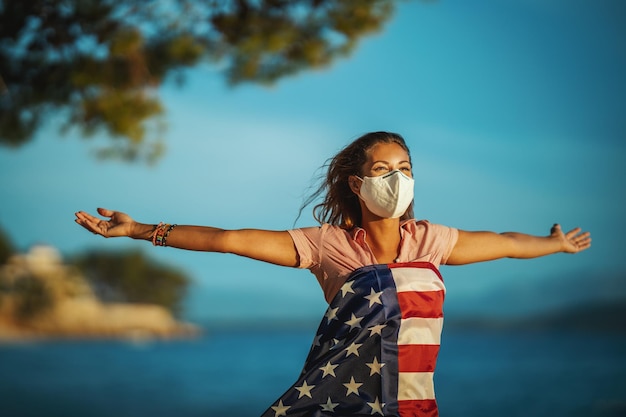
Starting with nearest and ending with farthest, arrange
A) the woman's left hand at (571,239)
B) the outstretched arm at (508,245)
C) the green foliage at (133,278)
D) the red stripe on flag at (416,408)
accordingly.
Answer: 1. the red stripe on flag at (416,408)
2. the outstretched arm at (508,245)
3. the woman's left hand at (571,239)
4. the green foliage at (133,278)

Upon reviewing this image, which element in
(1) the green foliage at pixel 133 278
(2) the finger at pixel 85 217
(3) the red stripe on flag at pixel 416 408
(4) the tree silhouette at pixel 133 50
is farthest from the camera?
(1) the green foliage at pixel 133 278

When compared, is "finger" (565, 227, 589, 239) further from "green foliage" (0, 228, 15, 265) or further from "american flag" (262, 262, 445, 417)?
"green foliage" (0, 228, 15, 265)

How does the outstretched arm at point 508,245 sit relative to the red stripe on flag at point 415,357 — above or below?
above

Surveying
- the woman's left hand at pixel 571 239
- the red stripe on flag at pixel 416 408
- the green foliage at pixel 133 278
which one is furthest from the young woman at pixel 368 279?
the green foliage at pixel 133 278

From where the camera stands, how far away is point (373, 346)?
2508mm

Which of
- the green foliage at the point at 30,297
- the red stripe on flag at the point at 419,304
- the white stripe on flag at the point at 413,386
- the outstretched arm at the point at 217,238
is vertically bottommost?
the white stripe on flag at the point at 413,386

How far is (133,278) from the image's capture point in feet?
35.4

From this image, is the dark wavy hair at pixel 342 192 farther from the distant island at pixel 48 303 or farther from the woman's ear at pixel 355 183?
the distant island at pixel 48 303

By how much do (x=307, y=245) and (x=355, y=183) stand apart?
252mm

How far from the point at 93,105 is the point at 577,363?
7.21m

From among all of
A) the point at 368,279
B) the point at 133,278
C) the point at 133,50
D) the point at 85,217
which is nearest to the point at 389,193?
the point at 368,279

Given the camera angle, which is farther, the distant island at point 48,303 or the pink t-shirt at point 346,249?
the distant island at point 48,303

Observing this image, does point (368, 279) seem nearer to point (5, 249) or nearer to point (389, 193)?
point (389, 193)

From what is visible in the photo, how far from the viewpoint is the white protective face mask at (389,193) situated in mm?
2559
